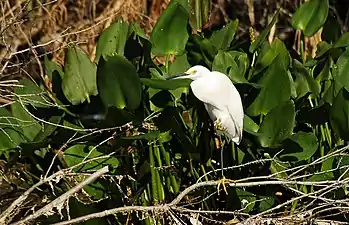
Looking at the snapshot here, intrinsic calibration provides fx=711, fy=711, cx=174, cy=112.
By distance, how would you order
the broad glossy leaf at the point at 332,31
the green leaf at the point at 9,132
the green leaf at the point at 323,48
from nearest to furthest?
the green leaf at the point at 9,132 → the green leaf at the point at 323,48 → the broad glossy leaf at the point at 332,31

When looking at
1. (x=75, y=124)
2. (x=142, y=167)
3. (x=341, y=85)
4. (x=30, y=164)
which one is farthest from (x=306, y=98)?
(x=30, y=164)

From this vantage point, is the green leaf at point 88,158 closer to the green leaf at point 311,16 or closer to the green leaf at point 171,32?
the green leaf at point 171,32

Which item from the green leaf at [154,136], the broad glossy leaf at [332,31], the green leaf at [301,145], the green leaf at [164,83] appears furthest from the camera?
the broad glossy leaf at [332,31]

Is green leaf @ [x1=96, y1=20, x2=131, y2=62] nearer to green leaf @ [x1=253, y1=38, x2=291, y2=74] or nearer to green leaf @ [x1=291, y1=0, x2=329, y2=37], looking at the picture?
green leaf @ [x1=253, y1=38, x2=291, y2=74]

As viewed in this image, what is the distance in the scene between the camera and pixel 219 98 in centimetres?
195

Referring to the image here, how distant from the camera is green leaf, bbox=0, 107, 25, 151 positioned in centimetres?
216

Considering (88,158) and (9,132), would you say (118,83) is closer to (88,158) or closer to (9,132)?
(88,158)

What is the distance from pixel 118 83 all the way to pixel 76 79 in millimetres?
303

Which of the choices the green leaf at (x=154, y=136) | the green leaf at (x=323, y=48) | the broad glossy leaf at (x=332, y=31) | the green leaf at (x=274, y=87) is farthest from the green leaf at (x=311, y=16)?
the green leaf at (x=154, y=136)

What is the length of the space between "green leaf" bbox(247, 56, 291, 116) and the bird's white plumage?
0.29 ft

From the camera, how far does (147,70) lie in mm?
2166

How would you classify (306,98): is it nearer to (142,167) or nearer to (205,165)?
(205,165)

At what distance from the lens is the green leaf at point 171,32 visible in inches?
81.9

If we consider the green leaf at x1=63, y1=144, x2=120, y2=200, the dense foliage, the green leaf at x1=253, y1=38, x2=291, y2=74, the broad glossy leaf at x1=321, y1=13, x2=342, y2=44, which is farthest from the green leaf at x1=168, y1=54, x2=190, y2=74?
the broad glossy leaf at x1=321, y1=13, x2=342, y2=44
